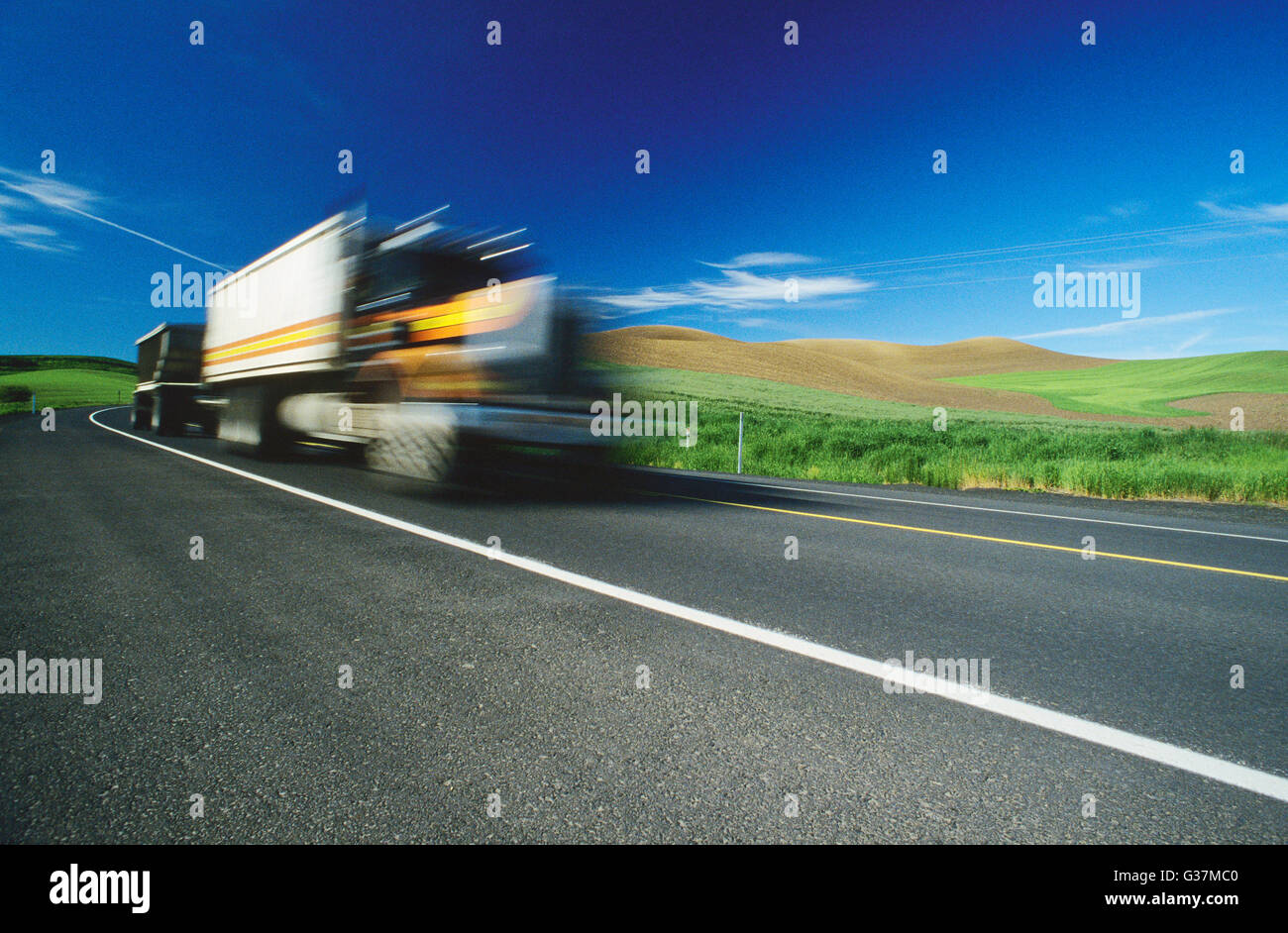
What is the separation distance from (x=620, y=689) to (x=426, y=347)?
267 inches

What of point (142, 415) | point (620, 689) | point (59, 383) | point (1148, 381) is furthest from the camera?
point (59, 383)

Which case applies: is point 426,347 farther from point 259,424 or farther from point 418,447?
point 259,424

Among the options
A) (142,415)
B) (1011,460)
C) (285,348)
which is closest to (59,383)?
(142,415)

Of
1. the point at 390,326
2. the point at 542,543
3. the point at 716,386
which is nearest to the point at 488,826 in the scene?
the point at 542,543

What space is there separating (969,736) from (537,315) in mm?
6779

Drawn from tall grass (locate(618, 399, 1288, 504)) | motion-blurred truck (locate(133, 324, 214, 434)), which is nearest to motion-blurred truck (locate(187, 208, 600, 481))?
tall grass (locate(618, 399, 1288, 504))

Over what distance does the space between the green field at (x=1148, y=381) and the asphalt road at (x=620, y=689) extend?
197 ft

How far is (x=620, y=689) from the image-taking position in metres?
2.90

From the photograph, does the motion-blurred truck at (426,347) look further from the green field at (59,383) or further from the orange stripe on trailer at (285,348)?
the green field at (59,383)

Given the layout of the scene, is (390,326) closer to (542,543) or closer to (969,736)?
(542,543)

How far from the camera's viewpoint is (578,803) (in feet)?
6.71

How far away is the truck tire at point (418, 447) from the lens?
26.8ft
